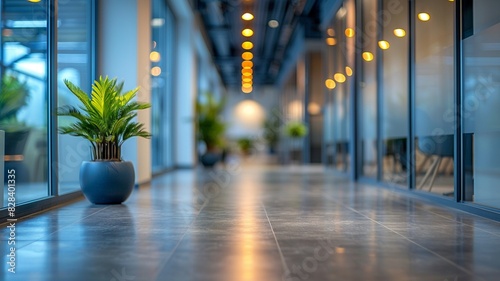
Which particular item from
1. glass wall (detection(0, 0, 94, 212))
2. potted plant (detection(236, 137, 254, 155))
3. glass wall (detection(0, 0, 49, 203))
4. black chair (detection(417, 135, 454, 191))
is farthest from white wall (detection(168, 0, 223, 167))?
potted plant (detection(236, 137, 254, 155))

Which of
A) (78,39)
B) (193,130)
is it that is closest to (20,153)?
(78,39)

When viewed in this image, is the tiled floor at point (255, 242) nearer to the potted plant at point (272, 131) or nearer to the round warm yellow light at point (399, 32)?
the round warm yellow light at point (399, 32)

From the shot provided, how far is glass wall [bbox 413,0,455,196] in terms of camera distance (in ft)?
18.0

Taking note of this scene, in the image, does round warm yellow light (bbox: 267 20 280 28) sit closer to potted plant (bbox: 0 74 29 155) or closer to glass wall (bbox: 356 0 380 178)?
glass wall (bbox: 356 0 380 178)

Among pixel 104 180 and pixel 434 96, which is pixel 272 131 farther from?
pixel 104 180

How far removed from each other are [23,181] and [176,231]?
3.58 metres

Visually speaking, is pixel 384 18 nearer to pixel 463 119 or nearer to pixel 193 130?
pixel 463 119

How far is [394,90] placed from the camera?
24.4ft

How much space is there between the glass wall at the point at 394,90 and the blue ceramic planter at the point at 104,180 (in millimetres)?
3725

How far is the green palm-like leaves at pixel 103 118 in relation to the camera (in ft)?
17.6

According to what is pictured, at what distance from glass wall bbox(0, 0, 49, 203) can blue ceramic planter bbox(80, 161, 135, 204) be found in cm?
48

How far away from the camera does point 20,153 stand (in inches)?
252

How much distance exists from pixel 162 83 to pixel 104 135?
6790 mm

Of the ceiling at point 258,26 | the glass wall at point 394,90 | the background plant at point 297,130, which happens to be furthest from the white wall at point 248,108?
the glass wall at point 394,90
